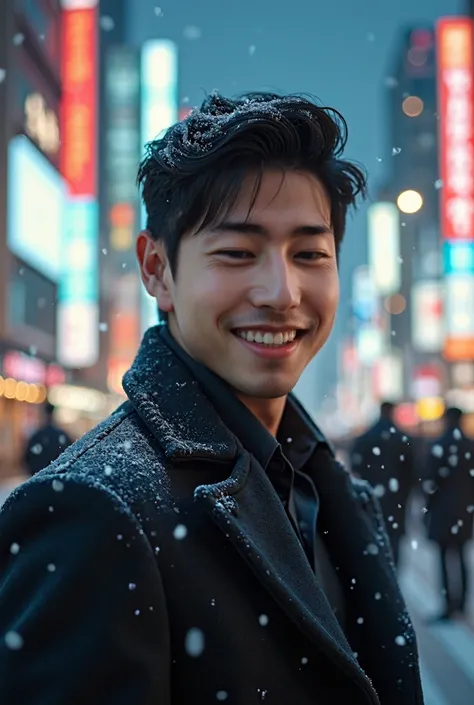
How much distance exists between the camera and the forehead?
1.48m

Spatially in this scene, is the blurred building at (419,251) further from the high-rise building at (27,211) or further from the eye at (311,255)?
the high-rise building at (27,211)

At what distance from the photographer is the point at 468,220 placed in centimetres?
2150

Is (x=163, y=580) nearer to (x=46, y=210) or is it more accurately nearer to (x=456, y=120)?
(x=456, y=120)

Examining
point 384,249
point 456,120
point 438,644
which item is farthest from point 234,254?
point 384,249

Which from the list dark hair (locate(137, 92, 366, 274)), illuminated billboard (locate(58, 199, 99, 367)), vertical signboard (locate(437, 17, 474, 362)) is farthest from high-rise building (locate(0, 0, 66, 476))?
dark hair (locate(137, 92, 366, 274))

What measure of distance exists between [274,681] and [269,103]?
1.01 metres

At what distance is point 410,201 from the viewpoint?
7.35 feet

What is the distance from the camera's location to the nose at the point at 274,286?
1.46 meters

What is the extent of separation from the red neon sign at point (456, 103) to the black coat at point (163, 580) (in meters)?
22.9

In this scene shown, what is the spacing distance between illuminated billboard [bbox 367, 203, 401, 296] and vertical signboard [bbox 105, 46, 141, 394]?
17.3 meters

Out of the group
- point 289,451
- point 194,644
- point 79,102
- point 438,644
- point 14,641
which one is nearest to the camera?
point 14,641

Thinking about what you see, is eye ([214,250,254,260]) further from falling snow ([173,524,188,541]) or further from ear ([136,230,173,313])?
falling snow ([173,524,188,541])

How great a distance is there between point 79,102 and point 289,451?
27.9 metres

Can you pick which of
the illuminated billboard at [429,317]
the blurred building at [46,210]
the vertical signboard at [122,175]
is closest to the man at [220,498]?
the blurred building at [46,210]
